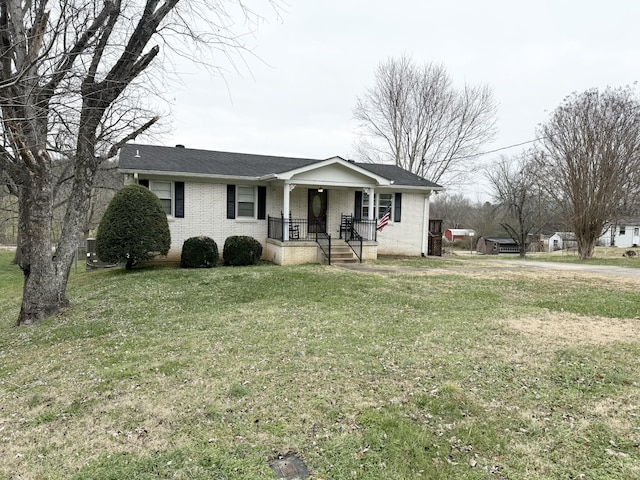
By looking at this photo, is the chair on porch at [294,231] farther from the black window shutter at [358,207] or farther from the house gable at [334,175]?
the black window shutter at [358,207]

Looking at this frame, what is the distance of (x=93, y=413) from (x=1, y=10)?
6.72 meters

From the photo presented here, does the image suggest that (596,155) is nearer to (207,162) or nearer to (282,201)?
(282,201)

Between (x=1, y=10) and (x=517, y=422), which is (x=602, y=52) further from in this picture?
(x=1, y=10)

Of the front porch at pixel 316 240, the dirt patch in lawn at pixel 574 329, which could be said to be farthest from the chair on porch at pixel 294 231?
the dirt patch in lawn at pixel 574 329

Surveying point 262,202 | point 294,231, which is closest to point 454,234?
point 294,231

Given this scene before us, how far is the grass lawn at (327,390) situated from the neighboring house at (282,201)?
20.2ft

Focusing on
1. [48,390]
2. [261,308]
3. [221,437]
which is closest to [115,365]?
[48,390]

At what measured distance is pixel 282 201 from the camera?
578 inches

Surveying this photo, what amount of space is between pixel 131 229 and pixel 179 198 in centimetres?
247

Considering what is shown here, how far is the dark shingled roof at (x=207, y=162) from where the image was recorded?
42.1 feet

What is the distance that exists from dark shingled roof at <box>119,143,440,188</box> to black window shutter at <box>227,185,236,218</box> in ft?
1.85

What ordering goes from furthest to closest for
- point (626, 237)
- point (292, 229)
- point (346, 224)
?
point (626, 237) → point (346, 224) → point (292, 229)

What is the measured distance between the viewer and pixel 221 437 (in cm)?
289

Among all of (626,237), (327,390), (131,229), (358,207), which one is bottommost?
(327,390)
